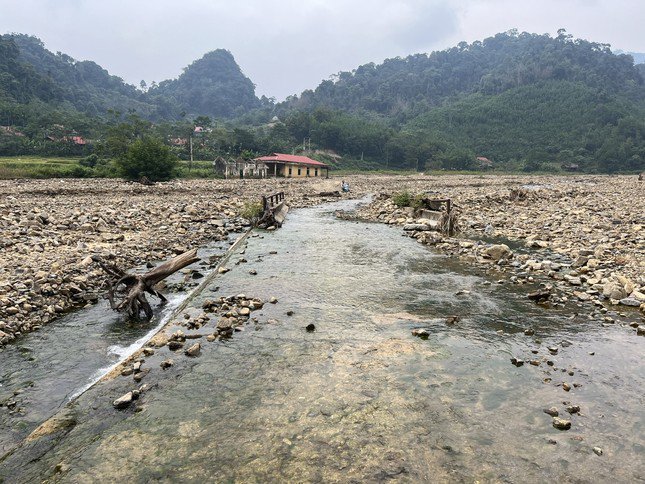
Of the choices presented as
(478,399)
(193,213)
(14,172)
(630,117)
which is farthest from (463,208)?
(630,117)

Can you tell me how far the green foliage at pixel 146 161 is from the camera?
132 ft

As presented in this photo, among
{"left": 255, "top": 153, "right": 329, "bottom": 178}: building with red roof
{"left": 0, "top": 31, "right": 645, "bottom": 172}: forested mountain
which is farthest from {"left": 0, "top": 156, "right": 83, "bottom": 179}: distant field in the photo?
{"left": 255, "top": 153, "right": 329, "bottom": 178}: building with red roof

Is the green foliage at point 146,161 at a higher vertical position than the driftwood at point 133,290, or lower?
higher

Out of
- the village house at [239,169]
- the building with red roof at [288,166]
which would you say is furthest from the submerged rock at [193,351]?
the building with red roof at [288,166]

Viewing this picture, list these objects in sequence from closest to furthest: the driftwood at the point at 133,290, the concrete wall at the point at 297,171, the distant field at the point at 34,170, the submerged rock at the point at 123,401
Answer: the submerged rock at the point at 123,401, the driftwood at the point at 133,290, the distant field at the point at 34,170, the concrete wall at the point at 297,171

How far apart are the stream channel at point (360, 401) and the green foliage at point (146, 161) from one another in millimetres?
34165

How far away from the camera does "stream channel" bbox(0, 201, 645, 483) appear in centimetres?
505

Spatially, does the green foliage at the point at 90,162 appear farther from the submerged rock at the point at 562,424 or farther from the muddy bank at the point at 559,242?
the submerged rock at the point at 562,424

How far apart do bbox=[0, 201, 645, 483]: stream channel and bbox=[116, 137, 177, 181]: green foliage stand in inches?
1345

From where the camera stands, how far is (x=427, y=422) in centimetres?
587

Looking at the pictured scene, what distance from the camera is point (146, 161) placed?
40875 millimetres

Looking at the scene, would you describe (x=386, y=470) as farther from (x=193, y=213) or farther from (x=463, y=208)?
(x=463, y=208)

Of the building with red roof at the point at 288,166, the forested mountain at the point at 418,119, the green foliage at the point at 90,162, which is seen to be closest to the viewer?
the green foliage at the point at 90,162

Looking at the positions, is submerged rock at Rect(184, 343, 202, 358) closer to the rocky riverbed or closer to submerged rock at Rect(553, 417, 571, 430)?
the rocky riverbed
